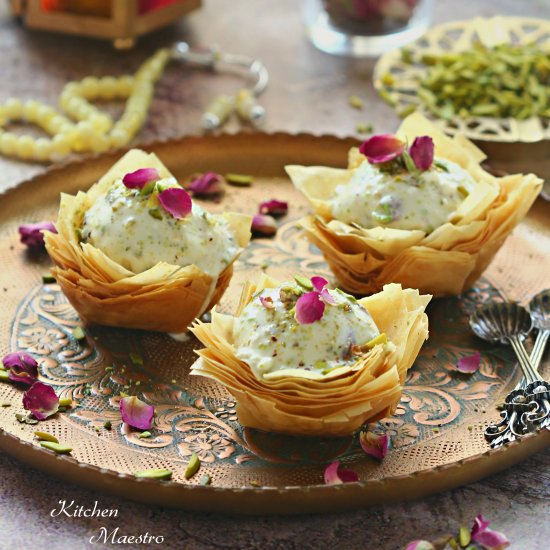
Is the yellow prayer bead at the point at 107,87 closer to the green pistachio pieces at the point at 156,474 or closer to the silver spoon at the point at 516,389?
the silver spoon at the point at 516,389

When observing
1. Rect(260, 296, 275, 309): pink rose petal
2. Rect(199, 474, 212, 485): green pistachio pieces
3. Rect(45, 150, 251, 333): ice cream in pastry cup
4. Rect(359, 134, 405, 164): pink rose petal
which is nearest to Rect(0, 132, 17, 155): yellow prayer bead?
Rect(45, 150, 251, 333): ice cream in pastry cup

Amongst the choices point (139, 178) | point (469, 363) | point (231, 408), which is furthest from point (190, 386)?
point (469, 363)

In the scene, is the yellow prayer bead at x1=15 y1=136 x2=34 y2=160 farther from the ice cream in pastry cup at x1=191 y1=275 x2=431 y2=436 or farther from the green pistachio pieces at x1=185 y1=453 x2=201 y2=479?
the green pistachio pieces at x1=185 y1=453 x2=201 y2=479

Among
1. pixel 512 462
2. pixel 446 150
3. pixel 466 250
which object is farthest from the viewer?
pixel 446 150

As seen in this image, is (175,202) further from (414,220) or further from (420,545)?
(420,545)

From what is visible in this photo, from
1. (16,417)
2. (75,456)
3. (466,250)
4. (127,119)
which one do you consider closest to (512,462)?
(466,250)

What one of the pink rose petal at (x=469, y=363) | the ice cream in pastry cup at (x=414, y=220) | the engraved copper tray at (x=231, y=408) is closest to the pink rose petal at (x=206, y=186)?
the engraved copper tray at (x=231, y=408)

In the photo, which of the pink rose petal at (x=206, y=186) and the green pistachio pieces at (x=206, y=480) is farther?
the pink rose petal at (x=206, y=186)

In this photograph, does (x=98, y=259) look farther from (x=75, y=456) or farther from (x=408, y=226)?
(x=408, y=226)
